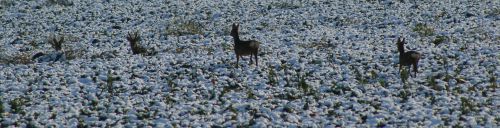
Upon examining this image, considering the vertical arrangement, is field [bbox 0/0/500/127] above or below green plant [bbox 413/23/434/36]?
above

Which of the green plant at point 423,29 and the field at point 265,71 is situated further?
the green plant at point 423,29

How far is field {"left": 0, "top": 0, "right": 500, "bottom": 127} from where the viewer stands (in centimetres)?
1267

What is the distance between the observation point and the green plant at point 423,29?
24.1 m

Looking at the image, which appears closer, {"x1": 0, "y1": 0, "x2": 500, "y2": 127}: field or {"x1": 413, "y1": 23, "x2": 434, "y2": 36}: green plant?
{"x1": 0, "y1": 0, "x2": 500, "y2": 127}: field

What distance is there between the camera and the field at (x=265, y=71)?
1267 cm

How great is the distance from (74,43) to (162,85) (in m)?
11.6

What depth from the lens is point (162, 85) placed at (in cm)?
1580

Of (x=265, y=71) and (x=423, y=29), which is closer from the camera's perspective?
(x=265, y=71)

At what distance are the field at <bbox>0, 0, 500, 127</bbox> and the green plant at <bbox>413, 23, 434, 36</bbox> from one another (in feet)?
0.37

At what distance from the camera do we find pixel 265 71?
56.1 feet

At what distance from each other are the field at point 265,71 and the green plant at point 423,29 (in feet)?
0.37

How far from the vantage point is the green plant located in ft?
79.2

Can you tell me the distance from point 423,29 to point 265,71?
1092 centimetres

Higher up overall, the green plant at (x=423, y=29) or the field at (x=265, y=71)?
the field at (x=265, y=71)
